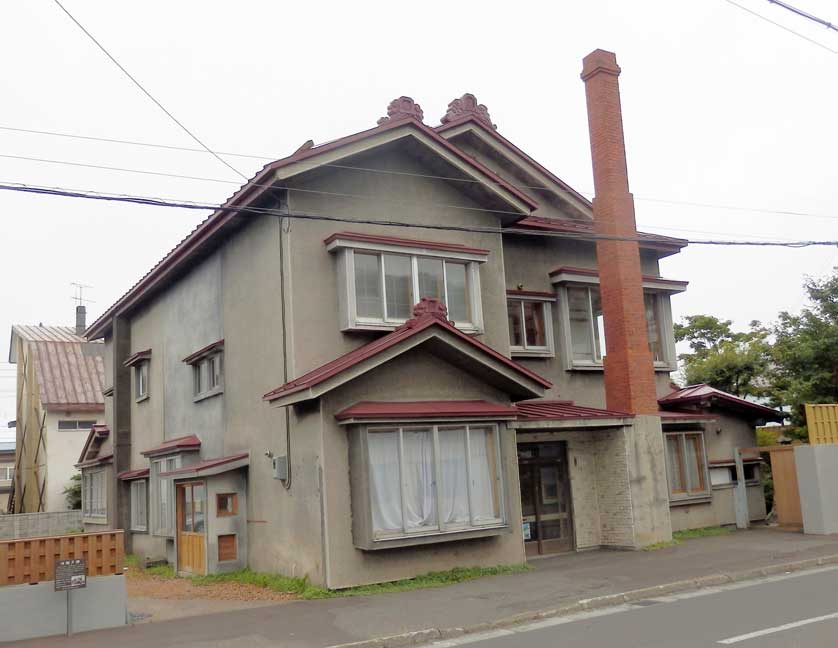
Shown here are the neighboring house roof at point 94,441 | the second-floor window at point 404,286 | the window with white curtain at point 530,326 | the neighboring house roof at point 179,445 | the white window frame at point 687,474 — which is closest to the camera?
the second-floor window at point 404,286

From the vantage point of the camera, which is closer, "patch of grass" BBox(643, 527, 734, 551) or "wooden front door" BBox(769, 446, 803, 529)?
"patch of grass" BBox(643, 527, 734, 551)

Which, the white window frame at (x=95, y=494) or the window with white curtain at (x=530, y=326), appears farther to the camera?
the white window frame at (x=95, y=494)

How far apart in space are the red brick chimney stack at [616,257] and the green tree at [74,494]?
80.0ft

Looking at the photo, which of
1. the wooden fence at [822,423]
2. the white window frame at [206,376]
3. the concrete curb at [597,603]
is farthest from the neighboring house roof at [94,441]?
the wooden fence at [822,423]

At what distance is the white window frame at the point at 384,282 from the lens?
15492 mm

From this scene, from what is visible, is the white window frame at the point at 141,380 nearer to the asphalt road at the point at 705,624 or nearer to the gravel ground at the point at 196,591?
the gravel ground at the point at 196,591

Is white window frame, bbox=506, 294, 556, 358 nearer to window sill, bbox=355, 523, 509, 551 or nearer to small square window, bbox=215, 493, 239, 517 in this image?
window sill, bbox=355, 523, 509, 551

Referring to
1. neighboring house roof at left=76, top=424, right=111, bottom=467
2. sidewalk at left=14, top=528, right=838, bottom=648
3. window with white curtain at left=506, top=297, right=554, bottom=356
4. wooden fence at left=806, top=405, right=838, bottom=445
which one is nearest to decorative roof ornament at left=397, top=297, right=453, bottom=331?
window with white curtain at left=506, top=297, right=554, bottom=356

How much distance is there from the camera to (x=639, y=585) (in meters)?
13.2

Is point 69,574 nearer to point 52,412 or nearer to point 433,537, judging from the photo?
point 433,537

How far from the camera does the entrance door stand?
18.2 meters

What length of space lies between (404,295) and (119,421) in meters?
13.5

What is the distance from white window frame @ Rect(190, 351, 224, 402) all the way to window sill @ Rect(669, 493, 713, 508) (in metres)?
10.8

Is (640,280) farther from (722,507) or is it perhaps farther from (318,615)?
(318,615)
